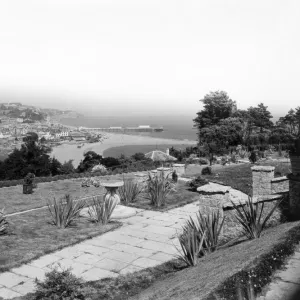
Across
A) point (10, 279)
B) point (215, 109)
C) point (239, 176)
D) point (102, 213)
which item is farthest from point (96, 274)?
point (215, 109)

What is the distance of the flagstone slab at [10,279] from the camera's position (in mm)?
5328

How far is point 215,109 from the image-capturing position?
41250mm

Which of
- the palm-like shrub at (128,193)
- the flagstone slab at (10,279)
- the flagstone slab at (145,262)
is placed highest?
the palm-like shrub at (128,193)

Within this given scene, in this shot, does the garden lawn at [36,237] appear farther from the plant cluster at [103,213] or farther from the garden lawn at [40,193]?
the garden lawn at [40,193]

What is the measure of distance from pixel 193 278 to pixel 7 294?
102 inches

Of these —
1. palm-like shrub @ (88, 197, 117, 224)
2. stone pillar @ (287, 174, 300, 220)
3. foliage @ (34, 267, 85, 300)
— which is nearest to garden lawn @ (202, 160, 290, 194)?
palm-like shrub @ (88, 197, 117, 224)

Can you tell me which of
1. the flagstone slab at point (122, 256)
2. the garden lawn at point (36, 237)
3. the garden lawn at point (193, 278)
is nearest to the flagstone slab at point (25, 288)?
the garden lawn at point (193, 278)

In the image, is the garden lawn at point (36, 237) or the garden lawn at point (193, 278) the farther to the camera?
the garden lawn at point (36, 237)

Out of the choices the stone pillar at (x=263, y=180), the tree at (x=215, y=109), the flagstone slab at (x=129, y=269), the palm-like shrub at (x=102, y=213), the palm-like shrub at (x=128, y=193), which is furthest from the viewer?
the tree at (x=215, y=109)

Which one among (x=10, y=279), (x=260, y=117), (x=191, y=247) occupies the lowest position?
Result: (x=10, y=279)

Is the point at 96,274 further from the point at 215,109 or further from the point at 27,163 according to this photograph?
the point at 215,109

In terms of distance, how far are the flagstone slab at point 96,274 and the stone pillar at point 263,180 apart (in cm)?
584

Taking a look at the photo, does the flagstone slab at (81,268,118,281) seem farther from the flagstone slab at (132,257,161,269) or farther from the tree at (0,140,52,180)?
the tree at (0,140,52,180)

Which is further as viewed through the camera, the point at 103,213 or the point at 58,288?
the point at 103,213
